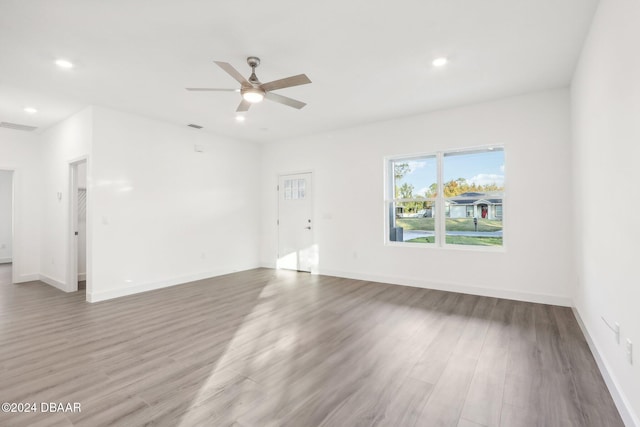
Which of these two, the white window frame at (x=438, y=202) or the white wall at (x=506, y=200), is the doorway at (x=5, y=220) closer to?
the white wall at (x=506, y=200)

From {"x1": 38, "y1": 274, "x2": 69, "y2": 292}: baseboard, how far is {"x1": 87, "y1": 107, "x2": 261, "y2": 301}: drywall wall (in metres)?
1.23

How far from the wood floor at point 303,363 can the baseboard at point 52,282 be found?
810 mm

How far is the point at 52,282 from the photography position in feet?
17.6

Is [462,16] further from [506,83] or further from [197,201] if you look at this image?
[197,201]

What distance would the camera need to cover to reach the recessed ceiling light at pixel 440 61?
3.15 m

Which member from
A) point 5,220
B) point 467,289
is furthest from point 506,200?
point 5,220

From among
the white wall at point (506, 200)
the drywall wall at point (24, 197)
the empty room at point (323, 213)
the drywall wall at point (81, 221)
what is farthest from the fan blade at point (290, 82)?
the drywall wall at point (24, 197)

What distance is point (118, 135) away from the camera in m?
4.62

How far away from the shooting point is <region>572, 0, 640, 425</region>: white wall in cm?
170

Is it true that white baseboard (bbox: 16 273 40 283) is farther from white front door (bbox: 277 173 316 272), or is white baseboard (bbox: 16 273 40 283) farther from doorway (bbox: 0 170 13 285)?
white front door (bbox: 277 173 316 272)

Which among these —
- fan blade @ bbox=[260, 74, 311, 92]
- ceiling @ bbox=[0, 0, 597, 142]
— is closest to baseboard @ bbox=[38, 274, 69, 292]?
ceiling @ bbox=[0, 0, 597, 142]

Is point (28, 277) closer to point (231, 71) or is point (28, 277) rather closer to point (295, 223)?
point (295, 223)

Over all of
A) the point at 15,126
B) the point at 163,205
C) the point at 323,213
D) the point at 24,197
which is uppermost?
the point at 15,126

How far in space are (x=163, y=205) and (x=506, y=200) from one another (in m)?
5.41
